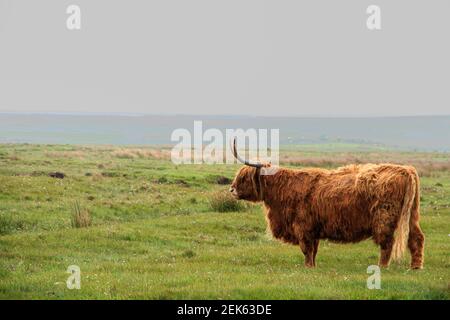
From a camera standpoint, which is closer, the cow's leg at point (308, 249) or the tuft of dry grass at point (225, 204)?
the cow's leg at point (308, 249)

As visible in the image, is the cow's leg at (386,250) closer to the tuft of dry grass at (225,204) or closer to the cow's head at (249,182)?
the cow's head at (249,182)

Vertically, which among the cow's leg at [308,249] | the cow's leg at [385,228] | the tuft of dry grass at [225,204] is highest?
the cow's leg at [385,228]

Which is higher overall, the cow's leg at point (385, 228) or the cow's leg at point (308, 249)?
the cow's leg at point (385, 228)

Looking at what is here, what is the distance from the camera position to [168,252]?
54.6 ft

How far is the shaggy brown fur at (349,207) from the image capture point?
13211mm

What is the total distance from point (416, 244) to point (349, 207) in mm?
1366

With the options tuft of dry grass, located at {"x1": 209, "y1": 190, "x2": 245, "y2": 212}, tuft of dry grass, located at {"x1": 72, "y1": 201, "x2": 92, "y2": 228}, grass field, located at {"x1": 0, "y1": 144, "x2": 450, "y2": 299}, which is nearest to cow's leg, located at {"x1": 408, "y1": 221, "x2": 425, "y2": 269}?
grass field, located at {"x1": 0, "y1": 144, "x2": 450, "y2": 299}

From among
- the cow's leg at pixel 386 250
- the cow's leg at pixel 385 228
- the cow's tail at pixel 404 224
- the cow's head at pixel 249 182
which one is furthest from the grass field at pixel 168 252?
the cow's head at pixel 249 182

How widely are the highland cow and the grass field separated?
56 cm

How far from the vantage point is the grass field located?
1110 cm

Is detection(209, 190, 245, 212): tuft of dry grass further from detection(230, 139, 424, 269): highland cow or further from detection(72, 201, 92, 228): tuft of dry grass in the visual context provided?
detection(230, 139, 424, 269): highland cow

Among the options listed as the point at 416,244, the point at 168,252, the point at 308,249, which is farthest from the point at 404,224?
the point at 168,252

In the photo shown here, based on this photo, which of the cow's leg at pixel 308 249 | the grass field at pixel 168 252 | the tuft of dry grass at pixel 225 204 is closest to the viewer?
the grass field at pixel 168 252

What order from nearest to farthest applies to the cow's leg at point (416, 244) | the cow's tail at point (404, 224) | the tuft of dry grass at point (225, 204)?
the cow's tail at point (404, 224) < the cow's leg at point (416, 244) < the tuft of dry grass at point (225, 204)
